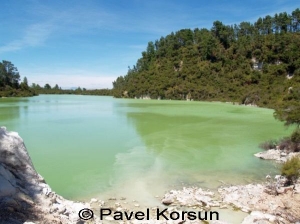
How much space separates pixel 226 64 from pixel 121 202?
7351 centimetres

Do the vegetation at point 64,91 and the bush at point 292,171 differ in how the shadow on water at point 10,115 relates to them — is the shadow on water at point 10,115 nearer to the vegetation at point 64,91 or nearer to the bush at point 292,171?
the bush at point 292,171

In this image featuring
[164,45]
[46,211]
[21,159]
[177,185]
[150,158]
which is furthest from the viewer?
[164,45]

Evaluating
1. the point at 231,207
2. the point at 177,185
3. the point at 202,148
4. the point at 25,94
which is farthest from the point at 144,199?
the point at 25,94

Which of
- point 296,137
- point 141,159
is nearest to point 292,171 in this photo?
point 296,137

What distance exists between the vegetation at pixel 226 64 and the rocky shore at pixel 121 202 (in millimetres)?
44886

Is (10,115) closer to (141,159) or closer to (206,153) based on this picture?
(141,159)

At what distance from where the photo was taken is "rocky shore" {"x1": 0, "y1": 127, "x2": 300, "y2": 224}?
16.3 ft

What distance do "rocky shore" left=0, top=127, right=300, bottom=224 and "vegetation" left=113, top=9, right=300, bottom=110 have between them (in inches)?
1767

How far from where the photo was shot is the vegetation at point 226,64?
61938 mm

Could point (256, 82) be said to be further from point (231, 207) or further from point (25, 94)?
point (25, 94)

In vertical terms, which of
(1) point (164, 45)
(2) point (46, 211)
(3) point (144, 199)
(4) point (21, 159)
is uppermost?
(1) point (164, 45)

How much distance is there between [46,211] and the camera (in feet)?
17.2

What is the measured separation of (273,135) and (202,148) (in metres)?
6.94

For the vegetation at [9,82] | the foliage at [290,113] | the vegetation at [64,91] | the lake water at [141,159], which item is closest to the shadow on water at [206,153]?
the lake water at [141,159]
